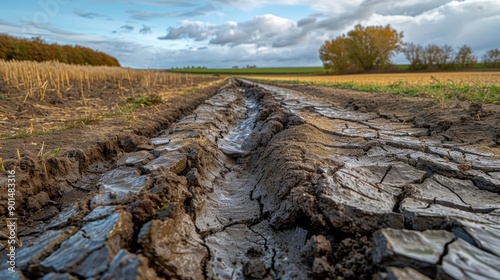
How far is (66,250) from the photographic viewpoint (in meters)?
1.78

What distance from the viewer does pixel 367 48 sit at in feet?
147

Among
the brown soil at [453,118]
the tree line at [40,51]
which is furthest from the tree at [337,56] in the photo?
the brown soil at [453,118]

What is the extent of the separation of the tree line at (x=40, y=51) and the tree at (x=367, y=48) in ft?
101

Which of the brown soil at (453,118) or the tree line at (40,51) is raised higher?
the tree line at (40,51)

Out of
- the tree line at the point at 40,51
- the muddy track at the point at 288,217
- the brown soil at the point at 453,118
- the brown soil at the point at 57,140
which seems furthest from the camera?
the tree line at the point at 40,51

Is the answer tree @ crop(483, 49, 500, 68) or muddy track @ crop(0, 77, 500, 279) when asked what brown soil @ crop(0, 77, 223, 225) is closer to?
muddy track @ crop(0, 77, 500, 279)

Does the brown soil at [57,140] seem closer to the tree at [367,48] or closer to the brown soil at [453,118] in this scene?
the brown soil at [453,118]

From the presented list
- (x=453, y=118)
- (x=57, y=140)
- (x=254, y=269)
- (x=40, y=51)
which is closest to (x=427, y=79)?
(x=453, y=118)

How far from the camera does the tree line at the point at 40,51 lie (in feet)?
87.1

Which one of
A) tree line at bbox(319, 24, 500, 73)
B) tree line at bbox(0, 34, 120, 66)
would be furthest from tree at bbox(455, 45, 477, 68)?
tree line at bbox(0, 34, 120, 66)

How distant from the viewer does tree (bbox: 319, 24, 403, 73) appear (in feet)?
146

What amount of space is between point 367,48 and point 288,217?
153ft

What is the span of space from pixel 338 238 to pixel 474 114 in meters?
3.84

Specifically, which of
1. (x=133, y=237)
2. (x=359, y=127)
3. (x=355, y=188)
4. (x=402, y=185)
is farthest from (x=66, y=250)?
(x=359, y=127)
